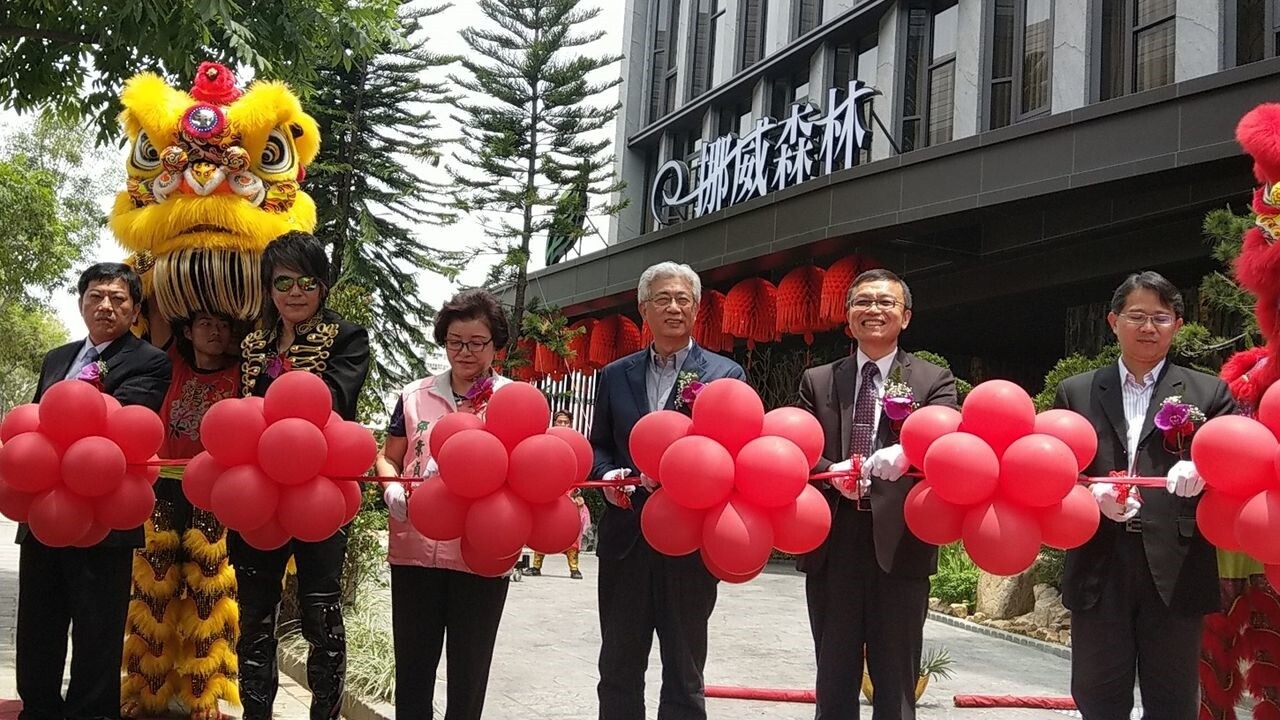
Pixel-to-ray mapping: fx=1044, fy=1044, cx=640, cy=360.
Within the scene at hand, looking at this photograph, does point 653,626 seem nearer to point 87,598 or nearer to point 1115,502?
point 1115,502

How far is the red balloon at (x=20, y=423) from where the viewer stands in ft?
10.6

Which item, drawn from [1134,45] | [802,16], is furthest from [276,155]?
[802,16]

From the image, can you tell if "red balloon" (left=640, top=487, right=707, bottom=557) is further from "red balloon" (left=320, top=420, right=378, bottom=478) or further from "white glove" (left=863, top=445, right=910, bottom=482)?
"red balloon" (left=320, top=420, right=378, bottom=478)

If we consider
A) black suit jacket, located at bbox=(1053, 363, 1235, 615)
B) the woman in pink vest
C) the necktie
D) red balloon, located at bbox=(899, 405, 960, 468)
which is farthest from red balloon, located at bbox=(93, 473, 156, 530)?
black suit jacket, located at bbox=(1053, 363, 1235, 615)

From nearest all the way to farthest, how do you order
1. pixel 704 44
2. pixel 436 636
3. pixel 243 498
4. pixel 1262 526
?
1. pixel 1262 526
2. pixel 243 498
3. pixel 436 636
4. pixel 704 44

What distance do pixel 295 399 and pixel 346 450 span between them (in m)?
0.21

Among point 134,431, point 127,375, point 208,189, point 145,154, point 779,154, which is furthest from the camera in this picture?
point 779,154

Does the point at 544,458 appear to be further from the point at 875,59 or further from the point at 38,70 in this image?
the point at 875,59

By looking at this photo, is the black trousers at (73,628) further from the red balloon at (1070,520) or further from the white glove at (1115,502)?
the white glove at (1115,502)

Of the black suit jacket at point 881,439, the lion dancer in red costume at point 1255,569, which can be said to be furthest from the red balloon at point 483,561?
the lion dancer in red costume at point 1255,569

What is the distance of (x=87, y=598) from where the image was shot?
333 centimetres

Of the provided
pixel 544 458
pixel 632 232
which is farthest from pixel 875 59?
pixel 544 458

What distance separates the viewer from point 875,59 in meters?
13.5

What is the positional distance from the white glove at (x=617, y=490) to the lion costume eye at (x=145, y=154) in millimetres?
2404
